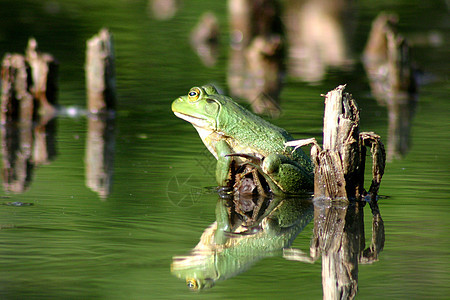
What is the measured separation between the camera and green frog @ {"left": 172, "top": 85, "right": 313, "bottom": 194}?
7160 millimetres

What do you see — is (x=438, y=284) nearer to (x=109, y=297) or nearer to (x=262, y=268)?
(x=262, y=268)

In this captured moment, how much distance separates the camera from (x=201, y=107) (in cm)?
757

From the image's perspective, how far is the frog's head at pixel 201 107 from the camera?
295 inches

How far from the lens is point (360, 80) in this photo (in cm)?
1514

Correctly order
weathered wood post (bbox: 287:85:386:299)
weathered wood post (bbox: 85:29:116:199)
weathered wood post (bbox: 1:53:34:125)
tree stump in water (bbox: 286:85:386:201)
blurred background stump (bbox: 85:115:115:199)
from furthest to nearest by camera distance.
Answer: weathered wood post (bbox: 1:53:34:125)
weathered wood post (bbox: 85:29:116:199)
blurred background stump (bbox: 85:115:115:199)
tree stump in water (bbox: 286:85:386:201)
weathered wood post (bbox: 287:85:386:299)

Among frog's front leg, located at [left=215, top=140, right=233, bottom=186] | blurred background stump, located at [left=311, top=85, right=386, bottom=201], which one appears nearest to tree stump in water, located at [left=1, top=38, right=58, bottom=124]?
frog's front leg, located at [left=215, top=140, right=233, bottom=186]

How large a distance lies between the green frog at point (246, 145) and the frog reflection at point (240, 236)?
197 mm

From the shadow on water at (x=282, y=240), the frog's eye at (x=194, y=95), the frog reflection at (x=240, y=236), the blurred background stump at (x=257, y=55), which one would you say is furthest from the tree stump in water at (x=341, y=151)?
the blurred background stump at (x=257, y=55)

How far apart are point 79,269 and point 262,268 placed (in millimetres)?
1126

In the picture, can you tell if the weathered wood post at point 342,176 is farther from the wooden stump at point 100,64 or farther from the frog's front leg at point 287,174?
the wooden stump at point 100,64

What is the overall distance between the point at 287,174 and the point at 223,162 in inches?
21.8

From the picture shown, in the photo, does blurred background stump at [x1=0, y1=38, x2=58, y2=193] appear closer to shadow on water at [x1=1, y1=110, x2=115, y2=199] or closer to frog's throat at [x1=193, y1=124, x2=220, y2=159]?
shadow on water at [x1=1, y1=110, x2=115, y2=199]

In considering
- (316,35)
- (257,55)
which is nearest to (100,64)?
(257,55)

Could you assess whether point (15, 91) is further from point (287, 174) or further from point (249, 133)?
point (287, 174)
